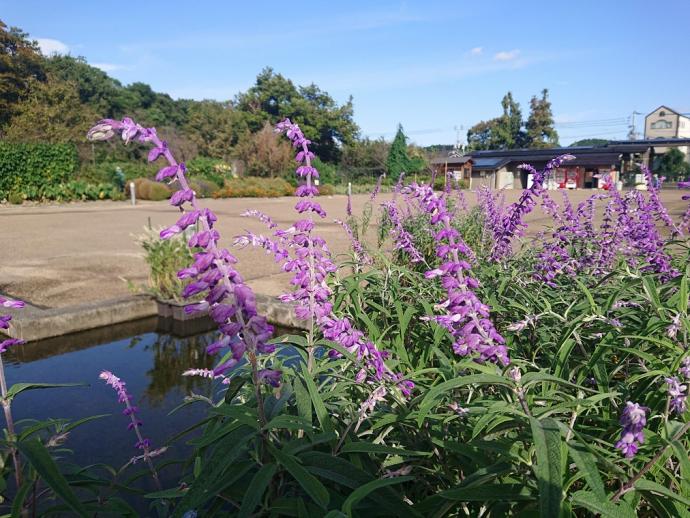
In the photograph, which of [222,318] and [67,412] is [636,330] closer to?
[222,318]

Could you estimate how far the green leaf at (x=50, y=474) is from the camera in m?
1.16

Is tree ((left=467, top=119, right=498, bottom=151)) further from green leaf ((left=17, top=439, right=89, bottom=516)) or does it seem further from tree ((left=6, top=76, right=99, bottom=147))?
green leaf ((left=17, top=439, right=89, bottom=516))

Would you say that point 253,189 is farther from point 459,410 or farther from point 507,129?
point 507,129

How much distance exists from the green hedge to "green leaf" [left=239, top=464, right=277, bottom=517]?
90.3 feet

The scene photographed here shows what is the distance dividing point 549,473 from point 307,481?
504mm

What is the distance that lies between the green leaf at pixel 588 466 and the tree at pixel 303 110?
51.2 m

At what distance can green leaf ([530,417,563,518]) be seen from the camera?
103 cm

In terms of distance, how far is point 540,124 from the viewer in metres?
73.9

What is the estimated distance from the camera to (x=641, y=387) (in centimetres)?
174

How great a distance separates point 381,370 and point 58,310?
17.1 feet

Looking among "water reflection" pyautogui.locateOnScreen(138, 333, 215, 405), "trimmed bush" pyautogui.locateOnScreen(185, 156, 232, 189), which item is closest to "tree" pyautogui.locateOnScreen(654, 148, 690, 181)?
"trimmed bush" pyautogui.locateOnScreen(185, 156, 232, 189)

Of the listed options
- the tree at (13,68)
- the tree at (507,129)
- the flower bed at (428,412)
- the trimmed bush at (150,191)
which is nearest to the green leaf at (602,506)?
the flower bed at (428,412)

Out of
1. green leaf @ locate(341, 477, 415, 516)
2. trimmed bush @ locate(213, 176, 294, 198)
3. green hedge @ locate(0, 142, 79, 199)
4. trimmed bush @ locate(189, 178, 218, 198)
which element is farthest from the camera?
trimmed bush @ locate(213, 176, 294, 198)

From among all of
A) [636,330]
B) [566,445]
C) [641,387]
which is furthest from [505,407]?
[636,330]
